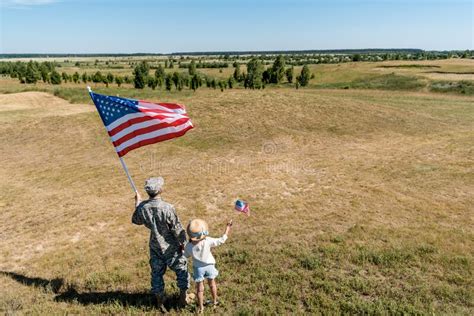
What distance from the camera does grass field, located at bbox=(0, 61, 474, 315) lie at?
19.3 ft

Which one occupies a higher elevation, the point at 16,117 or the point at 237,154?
the point at 16,117

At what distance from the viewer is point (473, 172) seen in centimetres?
1279

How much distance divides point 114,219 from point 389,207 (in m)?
8.24

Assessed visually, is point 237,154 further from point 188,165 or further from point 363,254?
point 363,254

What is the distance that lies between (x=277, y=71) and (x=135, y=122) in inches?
3182

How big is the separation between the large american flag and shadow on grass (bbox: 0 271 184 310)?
2.65 metres

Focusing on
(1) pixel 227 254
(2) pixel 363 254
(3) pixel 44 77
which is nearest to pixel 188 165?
(1) pixel 227 254

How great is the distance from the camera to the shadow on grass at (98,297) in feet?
18.6

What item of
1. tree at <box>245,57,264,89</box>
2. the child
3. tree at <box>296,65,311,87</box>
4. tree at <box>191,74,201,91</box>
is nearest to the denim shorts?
the child

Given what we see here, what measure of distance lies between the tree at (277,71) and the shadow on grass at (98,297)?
81.5 meters

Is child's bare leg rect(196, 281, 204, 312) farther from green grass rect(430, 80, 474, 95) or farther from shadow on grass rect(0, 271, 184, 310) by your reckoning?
green grass rect(430, 80, 474, 95)

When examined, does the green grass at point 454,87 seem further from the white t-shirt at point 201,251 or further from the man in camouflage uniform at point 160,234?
the man in camouflage uniform at point 160,234

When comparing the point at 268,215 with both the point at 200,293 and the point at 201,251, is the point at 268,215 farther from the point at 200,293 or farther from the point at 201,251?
the point at 201,251

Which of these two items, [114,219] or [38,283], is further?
[114,219]
